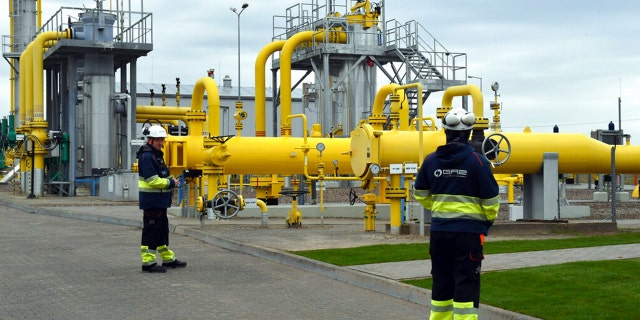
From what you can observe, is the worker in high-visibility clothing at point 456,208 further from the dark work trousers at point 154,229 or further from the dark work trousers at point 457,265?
the dark work trousers at point 154,229

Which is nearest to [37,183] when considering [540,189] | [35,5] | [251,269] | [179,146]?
[35,5]

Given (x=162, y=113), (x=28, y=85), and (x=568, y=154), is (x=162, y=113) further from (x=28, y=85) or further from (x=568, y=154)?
(x=568, y=154)

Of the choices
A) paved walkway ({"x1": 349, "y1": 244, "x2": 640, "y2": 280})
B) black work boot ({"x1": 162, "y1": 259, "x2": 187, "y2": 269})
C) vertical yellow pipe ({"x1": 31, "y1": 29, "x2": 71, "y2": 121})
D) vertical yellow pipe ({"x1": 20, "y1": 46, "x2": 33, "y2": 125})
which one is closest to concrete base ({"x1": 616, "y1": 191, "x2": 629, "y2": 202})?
paved walkway ({"x1": 349, "y1": 244, "x2": 640, "y2": 280})

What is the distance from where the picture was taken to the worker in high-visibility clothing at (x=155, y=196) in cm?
1299

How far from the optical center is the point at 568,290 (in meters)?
9.69

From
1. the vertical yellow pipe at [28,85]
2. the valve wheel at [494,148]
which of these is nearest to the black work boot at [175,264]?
the valve wheel at [494,148]

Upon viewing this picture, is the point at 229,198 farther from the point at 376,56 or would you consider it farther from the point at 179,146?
the point at 376,56

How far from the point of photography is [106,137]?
129 feet

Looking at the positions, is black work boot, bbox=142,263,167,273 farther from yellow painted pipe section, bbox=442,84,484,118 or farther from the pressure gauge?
yellow painted pipe section, bbox=442,84,484,118

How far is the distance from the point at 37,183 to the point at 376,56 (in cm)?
1510

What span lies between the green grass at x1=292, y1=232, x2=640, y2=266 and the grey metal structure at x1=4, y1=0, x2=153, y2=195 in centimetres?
2504

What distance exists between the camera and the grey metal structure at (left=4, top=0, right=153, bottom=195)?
3878 centimetres

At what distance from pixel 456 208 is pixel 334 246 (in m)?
7.96

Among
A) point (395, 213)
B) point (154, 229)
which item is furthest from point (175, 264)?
point (395, 213)
